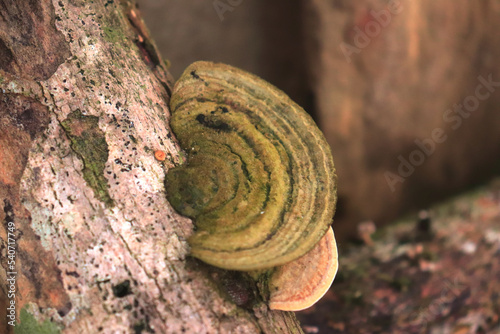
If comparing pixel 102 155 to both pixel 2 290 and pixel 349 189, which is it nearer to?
pixel 2 290

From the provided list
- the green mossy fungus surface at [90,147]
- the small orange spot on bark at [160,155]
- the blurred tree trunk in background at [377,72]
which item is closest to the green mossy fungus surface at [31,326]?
the green mossy fungus surface at [90,147]

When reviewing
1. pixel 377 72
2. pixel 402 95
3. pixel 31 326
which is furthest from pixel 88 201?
pixel 402 95

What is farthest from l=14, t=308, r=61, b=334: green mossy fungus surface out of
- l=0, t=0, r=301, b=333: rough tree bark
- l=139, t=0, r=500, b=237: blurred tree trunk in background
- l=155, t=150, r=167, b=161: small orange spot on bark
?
l=139, t=0, r=500, b=237: blurred tree trunk in background

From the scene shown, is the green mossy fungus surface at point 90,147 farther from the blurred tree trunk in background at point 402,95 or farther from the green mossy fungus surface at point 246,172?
the blurred tree trunk in background at point 402,95

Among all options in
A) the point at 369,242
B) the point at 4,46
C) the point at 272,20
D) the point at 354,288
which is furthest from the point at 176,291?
the point at 272,20

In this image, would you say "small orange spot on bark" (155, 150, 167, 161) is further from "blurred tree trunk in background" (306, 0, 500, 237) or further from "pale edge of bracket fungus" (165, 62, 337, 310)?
"blurred tree trunk in background" (306, 0, 500, 237)

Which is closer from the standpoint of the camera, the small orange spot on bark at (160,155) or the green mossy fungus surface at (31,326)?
the green mossy fungus surface at (31,326)
